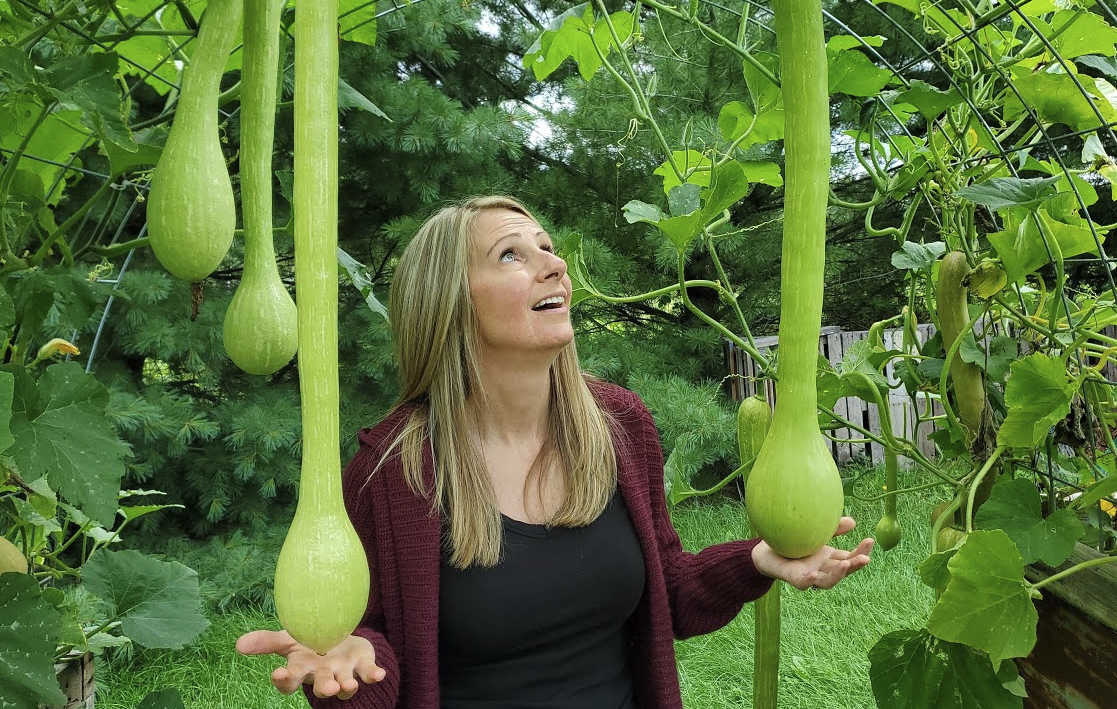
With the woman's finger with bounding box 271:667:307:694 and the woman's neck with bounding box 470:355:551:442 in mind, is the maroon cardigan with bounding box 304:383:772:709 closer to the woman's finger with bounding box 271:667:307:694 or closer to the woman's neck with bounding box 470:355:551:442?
the woman's neck with bounding box 470:355:551:442

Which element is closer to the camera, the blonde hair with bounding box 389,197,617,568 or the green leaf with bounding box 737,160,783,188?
the blonde hair with bounding box 389,197,617,568

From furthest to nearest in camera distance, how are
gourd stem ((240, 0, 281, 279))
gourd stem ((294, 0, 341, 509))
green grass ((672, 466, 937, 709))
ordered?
green grass ((672, 466, 937, 709)) → gourd stem ((240, 0, 281, 279)) → gourd stem ((294, 0, 341, 509))

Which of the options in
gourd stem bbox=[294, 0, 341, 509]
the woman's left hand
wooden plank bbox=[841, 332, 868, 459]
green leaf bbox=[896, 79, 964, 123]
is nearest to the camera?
gourd stem bbox=[294, 0, 341, 509]

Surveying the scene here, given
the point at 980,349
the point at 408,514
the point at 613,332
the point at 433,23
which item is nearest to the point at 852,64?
the point at 980,349

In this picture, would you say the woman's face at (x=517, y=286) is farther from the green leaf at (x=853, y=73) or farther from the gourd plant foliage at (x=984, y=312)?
the green leaf at (x=853, y=73)

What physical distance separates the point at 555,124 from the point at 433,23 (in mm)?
736

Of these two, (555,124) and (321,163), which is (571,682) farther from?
(555,124)

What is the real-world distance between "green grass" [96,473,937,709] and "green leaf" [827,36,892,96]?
4.41ft

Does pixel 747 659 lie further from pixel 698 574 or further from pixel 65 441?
pixel 65 441

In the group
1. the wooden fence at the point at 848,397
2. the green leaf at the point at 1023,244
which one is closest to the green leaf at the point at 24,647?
the green leaf at the point at 1023,244

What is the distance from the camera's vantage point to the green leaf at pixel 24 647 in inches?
21.0

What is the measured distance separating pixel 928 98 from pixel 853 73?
0.33 ft

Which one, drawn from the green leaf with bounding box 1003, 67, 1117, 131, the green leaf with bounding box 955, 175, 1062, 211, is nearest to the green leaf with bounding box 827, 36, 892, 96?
the green leaf with bounding box 1003, 67, 1117, 131

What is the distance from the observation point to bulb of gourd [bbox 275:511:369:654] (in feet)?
0.89
